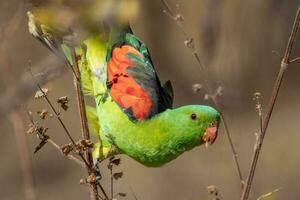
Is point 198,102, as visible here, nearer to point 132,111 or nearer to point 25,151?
point 132,111

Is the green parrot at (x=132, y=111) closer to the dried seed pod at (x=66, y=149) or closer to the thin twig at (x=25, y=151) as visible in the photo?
the thin twig at (x=25, y=151)

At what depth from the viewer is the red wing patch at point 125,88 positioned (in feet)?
11.3

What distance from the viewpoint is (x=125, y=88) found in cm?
348

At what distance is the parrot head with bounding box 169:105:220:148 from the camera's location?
3221mm

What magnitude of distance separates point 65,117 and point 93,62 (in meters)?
4.60

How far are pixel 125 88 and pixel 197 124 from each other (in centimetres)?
42

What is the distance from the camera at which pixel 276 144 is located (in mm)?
8164

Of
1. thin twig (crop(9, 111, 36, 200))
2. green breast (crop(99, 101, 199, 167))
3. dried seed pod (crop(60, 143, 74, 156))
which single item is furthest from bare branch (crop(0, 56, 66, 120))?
green breast (crop(99, 101, 199, 167))

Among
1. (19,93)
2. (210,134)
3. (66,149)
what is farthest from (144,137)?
(19,93)

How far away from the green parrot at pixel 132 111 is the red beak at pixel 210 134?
1 cm

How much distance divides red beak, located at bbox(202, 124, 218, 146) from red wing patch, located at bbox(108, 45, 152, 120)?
0.41 meters

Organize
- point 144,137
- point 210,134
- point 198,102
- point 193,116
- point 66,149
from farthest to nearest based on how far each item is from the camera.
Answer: point 198,102 → point 144,137 → point 193,116 → point 210,134 → point 66,149

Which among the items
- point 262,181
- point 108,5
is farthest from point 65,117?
point 108,5

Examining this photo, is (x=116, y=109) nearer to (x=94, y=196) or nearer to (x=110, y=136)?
(x=110, y=136)
